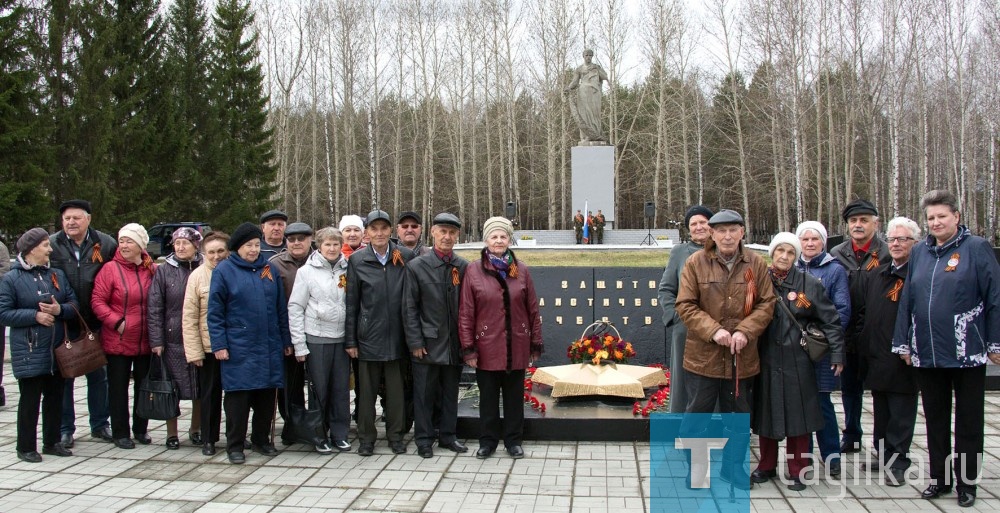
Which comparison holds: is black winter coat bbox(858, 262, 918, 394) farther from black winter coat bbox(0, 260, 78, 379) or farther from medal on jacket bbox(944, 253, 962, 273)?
black winter coat bbox(0, 260, 78, 379)

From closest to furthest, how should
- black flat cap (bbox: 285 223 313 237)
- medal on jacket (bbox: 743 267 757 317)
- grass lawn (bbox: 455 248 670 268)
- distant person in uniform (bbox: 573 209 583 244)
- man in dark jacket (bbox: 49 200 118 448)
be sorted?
medal on jacket (bbox: 743 267 757 317)
man in dark jacket (bbox: 49 200 118 448)
black flat cap (bbox: 285 223 313 237)
grass lawn (bbox: 455 248 670 268)
distant person in uniform (bbox: 573 209 583 244)

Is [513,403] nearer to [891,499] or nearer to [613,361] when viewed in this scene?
[613,361]

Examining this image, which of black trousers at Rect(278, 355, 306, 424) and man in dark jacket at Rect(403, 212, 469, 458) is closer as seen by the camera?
man in dark jacket at Rect(403, 212, 469, 458)

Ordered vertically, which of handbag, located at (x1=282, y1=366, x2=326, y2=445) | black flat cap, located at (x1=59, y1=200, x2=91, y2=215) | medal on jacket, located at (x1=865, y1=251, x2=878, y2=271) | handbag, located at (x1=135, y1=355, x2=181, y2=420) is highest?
black flat cap, located at (x1=59, y1=200, x2=91, y2=215)

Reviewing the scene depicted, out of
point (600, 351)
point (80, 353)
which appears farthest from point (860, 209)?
point (80, 353)

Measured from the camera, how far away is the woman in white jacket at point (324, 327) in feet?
17.1

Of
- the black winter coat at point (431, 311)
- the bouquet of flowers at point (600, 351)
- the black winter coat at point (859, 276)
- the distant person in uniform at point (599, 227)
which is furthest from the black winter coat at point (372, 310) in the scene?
the distant person in uniform at point (599, 227)

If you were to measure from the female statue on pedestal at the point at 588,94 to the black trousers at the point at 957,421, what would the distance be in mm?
19897

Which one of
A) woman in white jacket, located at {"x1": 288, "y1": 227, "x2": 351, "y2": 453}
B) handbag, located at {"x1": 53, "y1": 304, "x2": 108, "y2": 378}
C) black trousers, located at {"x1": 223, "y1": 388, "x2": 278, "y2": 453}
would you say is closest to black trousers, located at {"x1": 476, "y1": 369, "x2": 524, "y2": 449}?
woman in white jacket, located at {"x1": 288, "y1": 227, "x2": 351, "y2": 453}

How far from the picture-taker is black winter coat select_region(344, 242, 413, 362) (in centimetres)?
519

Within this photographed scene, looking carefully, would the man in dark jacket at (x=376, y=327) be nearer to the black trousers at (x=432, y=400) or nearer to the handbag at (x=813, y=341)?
the black trousers at (x=432, y=400)

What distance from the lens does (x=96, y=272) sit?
5.50 meters

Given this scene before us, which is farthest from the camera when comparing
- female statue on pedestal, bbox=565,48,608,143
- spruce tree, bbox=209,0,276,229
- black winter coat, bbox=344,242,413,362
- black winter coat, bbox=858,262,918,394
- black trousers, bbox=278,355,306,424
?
spruce tree, bbox=209,0,276,229

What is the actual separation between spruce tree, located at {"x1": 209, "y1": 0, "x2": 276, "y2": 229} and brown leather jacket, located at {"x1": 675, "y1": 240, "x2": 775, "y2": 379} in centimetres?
2605
